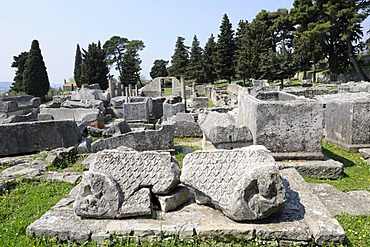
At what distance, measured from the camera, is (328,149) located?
7.82 meters

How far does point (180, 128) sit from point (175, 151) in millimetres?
2559

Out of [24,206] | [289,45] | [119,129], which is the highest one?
[289,45]

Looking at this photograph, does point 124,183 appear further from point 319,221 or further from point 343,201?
point 343,201

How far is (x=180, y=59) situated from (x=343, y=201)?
4941 centimetres

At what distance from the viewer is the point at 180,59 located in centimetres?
5194

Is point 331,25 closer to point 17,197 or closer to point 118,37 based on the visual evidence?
point 17,197

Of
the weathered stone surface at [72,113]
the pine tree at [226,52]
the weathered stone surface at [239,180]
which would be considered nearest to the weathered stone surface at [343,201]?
the weathered stone surface at [239,180]

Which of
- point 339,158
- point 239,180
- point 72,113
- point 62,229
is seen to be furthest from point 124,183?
point 72,113

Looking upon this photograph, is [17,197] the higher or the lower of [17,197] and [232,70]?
the lower

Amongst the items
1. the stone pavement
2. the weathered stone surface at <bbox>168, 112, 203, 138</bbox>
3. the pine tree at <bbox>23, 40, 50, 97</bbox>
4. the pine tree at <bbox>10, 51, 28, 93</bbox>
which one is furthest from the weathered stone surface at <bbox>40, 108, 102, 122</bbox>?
the pine tree at <bbox>10, 51, 28, 93</bbox>

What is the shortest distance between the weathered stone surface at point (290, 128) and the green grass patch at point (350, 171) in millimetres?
657

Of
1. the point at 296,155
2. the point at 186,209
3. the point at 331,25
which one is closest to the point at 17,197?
the point at 186,209

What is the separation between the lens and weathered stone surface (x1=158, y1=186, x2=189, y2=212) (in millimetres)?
3342

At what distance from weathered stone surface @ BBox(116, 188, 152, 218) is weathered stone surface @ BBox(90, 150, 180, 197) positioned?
0.07m
